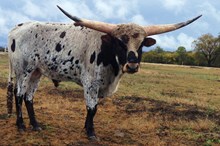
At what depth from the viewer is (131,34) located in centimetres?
798

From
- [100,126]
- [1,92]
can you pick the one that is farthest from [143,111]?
[1,92]

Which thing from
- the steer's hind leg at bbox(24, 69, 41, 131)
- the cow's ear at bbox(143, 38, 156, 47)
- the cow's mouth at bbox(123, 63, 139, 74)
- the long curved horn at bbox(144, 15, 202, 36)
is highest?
the long curved horn at bbox(144, 15, 202, 36)

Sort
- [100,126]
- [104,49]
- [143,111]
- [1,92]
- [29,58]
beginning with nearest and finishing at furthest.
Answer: [104,49] < [29,58] < [100,126] < [143,111] < [1,92]

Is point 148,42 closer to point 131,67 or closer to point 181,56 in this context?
point 131,67

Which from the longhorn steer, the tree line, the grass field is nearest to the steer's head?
the longhorn steer

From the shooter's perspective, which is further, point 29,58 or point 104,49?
point 29,58

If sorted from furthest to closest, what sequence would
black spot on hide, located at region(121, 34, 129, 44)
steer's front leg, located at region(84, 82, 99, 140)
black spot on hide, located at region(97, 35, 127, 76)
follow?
1. steer's front leg, located at region(84, 82, 99, 140)
2. black spot on hide, located at region(97, 35, 127, 76)
3. black spot on hide, located at region(121, 34, 129, 44)

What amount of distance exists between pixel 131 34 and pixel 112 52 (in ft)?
2.54

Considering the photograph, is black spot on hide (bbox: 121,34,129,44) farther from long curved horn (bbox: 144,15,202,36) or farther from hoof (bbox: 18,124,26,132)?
hoof (bbox: 18,124,26,132)

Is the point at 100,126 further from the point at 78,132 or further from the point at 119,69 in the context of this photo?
the point at 119,69

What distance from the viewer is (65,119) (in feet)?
36.5

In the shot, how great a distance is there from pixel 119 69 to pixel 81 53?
108 centimetres

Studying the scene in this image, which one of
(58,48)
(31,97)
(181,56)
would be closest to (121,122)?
(31,97)

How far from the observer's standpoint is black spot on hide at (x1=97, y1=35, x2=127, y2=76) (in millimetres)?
8047
